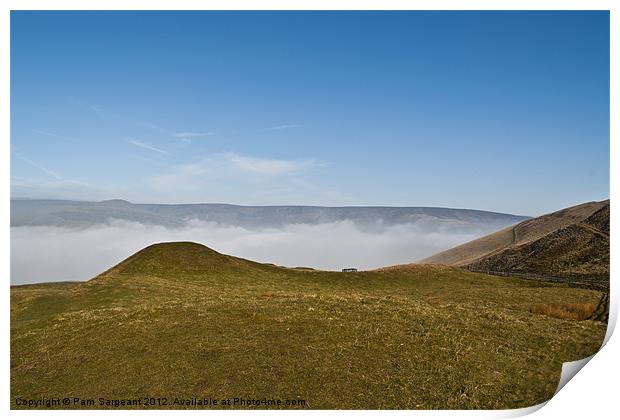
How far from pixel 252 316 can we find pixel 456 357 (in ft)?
15.9

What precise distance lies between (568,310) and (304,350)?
26.6ft

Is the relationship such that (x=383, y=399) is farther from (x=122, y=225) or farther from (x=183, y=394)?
(x=122, y=225)

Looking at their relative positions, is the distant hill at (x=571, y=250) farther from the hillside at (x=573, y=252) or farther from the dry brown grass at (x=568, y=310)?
the dry brown grass at (x=568, y=310)

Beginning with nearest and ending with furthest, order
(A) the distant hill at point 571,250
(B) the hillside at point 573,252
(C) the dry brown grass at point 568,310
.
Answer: (C) the dry brown grass at point 568,310
(B) the hillside at point 573,252
(A) the distant hill at point 571,250

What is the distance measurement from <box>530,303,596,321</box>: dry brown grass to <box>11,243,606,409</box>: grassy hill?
97mm

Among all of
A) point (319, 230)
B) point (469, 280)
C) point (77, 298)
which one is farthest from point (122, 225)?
point (469, 280)

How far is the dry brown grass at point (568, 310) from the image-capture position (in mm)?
11242

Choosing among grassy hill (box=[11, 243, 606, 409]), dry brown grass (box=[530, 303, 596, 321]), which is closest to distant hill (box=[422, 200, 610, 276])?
dry brown grass (box=[530, 303, 596, 321])

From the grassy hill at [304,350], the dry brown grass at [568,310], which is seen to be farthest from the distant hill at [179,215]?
the dry brown grass at [568,310]

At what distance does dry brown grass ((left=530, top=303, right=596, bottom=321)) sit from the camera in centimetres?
1124

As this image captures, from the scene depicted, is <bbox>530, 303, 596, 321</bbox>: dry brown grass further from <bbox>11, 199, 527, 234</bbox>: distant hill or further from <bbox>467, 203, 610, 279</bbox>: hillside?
<bbox>11, 199, 527, 234</bbox>: distant hill

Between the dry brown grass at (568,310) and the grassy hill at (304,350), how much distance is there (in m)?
0.10

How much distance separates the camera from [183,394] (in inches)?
300
